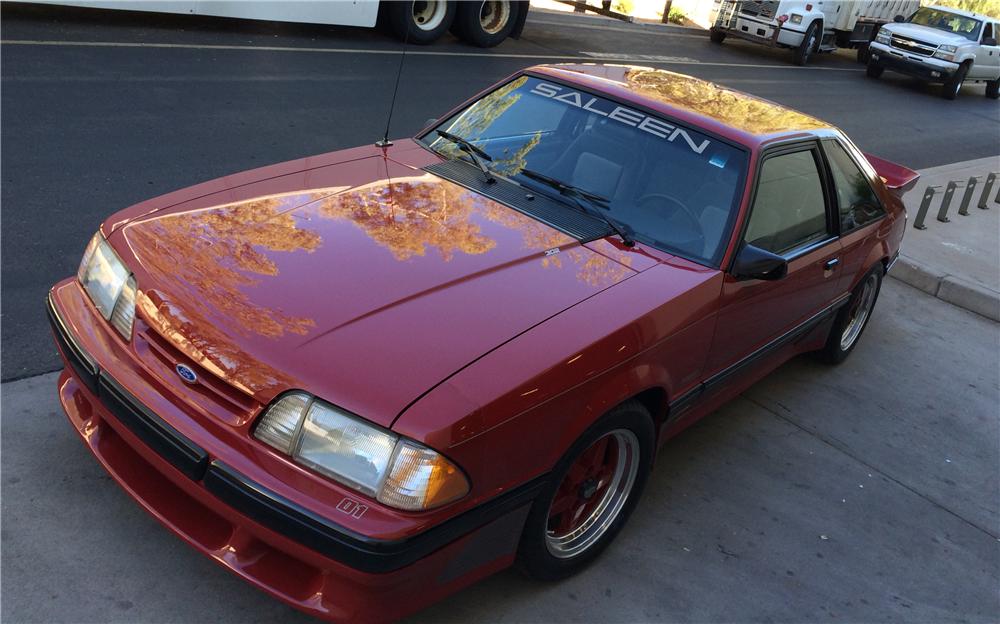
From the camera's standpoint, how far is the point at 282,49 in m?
10.9

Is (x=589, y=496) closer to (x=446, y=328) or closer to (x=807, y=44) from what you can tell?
(x=446, y=328)

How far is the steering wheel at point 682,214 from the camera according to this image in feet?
12.0

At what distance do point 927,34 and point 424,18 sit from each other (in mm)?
12167

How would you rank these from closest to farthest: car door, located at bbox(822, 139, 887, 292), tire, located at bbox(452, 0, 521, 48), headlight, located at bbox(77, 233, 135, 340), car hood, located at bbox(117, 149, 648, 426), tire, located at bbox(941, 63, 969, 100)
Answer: car hood, located at bbox(117, 149, 648, 426) < headlight, located at bbox(77, 233, 135, 340) < car door, located at bbox(822, 139, 887, 292) < tire, located at bbox(452, 0, 521, 48) < tire, located at bbox(941, 63, 969, 100)

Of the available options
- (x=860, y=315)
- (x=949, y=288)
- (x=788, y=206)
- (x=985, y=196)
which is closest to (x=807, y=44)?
(x=985, y=196)

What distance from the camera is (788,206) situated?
4.14m


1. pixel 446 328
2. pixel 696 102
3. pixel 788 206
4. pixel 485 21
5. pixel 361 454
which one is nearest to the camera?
pixel 361 454

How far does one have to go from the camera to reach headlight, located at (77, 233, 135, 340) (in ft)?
9.53

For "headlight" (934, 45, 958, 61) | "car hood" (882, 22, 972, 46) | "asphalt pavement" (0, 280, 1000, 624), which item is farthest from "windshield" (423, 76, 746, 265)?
"car hood" (882, 22, 972, 46)

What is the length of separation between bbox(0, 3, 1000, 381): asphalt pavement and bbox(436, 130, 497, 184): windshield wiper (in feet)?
6.52

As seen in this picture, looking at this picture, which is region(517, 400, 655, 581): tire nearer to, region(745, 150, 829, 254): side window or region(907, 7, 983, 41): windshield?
region(745, 150, 829, 254): side window

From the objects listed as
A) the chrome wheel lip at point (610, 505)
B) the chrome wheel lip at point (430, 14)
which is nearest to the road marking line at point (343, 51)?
the chrome wheel lip at point (430, 14)

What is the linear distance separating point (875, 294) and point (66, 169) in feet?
17.2

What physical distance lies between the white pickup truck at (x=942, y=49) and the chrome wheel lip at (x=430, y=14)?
1120 centimetres
